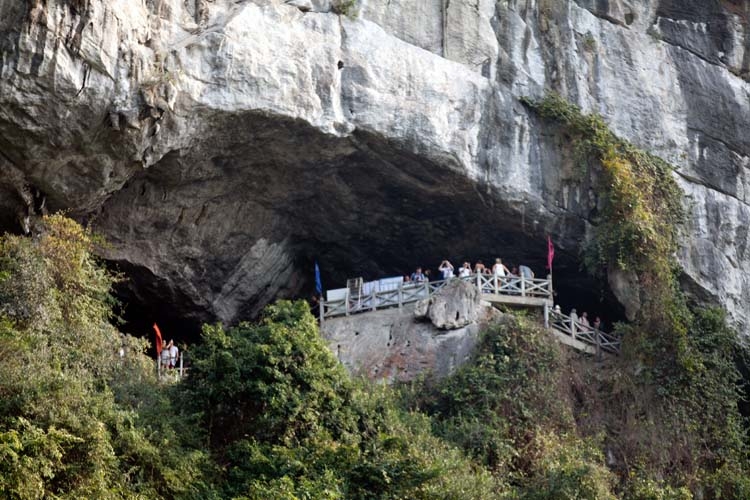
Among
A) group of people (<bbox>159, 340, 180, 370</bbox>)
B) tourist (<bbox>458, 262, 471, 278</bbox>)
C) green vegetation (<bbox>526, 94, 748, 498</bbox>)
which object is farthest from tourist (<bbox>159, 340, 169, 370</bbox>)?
green vegetation (<bbox>526, 94, 748, 498</bbox>)

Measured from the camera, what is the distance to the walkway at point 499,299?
24156 mm

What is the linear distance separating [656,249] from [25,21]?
11.1m

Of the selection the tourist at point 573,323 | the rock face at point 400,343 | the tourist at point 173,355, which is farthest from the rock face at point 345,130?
the rock face at point 400,343

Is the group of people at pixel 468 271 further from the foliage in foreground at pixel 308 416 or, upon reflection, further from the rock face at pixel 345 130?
the foliage in foreground at pixel 308 416

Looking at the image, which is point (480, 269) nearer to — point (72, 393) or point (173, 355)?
point (173, 355)

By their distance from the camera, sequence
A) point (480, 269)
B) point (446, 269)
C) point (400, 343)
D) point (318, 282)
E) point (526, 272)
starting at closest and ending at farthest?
point (400, 343) → point (480, 269) → point (446, 269) → point (526, 272) → point (318, 282)

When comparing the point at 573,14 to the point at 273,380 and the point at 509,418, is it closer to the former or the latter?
the point at 509,418

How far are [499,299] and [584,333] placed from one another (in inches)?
64.0

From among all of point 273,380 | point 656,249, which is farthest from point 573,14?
point 273,380

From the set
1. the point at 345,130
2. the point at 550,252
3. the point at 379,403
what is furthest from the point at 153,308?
the point at 550,252

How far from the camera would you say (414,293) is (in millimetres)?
24359

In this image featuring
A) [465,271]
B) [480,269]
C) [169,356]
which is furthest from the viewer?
[465,271]

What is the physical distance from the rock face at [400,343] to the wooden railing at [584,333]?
1.23m

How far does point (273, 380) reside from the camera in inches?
751
